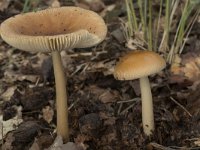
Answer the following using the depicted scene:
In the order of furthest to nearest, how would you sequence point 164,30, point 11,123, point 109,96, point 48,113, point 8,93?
point 164,30
point 8,93
point 109,96
point 48,113
point 11,123

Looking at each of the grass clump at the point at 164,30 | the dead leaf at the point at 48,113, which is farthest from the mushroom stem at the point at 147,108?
the grass clump at the point at 164,30

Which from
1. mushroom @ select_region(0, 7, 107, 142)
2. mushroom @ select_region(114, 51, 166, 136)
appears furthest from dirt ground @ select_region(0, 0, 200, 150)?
mushroom @ select_region(114, 51, 166, 136)

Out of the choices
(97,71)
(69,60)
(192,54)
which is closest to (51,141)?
(97,71)

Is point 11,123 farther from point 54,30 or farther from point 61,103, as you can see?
point 54,30

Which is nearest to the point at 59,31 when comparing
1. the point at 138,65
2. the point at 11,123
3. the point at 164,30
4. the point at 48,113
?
the point at 138,65

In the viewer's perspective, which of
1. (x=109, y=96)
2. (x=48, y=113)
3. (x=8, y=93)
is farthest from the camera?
(x=8, y=93)

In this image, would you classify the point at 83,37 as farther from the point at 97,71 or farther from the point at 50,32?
the point at 97,71
